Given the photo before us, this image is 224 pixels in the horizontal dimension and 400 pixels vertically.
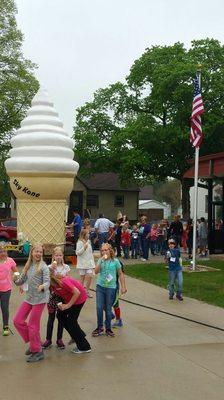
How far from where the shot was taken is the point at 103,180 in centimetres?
5350

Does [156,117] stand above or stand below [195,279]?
above

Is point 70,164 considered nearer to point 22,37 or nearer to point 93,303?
point 93,303

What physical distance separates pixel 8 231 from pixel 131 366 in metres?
17.6

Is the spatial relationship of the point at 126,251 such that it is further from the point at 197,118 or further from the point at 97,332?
the point at 97,332

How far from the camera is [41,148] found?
14820mm

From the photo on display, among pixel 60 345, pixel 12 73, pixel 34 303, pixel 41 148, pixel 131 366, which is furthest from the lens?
pixel 12 73

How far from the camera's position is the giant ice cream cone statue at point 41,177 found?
48.6 ft

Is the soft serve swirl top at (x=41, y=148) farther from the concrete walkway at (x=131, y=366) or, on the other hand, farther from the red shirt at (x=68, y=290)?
the red shirt at (x=68, y=290)

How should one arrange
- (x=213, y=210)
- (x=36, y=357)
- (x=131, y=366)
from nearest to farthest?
(x=131, y=366) < (x=36, y=357) < (x=213, y=210)

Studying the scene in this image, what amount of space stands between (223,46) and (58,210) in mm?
27210

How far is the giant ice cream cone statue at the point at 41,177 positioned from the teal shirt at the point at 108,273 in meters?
7.10

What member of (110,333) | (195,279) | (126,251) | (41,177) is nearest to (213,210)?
(126,251)

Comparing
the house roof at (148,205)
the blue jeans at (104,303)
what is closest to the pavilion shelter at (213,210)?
the blue jeans at (104,303)

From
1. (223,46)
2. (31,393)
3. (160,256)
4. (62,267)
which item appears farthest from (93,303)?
(223,46)
